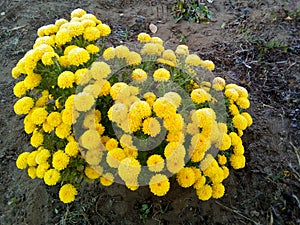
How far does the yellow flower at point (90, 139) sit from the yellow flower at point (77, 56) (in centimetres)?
37

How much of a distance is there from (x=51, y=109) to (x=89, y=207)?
2.55 ft

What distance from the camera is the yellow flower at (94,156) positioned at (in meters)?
1.64

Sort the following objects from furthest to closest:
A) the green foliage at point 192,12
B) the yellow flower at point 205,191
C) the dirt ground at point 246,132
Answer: the green foliage at point 192,12
the dirt ground at point 246,132
the yellow flower at point 205,191

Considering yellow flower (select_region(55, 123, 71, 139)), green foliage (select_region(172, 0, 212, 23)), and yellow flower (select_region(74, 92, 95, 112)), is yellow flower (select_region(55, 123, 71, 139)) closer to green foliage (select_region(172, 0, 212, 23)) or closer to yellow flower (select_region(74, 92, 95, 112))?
yellow flower (select_region(74, 92, 95, 112))

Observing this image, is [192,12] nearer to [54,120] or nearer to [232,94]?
[232,94]

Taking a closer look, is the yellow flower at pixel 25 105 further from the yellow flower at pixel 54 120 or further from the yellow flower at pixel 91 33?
the yellow flower at pixel 91 33

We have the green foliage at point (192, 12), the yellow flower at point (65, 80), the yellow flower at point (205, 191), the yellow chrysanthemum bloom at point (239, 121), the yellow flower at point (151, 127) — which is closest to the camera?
the yellow flower at point (151, 127)

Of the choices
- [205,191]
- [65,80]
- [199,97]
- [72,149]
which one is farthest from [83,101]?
[205,191]

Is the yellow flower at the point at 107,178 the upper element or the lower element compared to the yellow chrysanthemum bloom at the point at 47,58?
lower

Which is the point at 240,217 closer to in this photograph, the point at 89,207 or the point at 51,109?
the point at 89,207

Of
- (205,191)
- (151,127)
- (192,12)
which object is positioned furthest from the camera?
(192,12)

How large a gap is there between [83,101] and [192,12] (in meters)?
2.31

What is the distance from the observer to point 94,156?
164 cm

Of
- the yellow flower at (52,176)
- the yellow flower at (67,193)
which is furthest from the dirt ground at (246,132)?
the yellow flower at (52,176)
